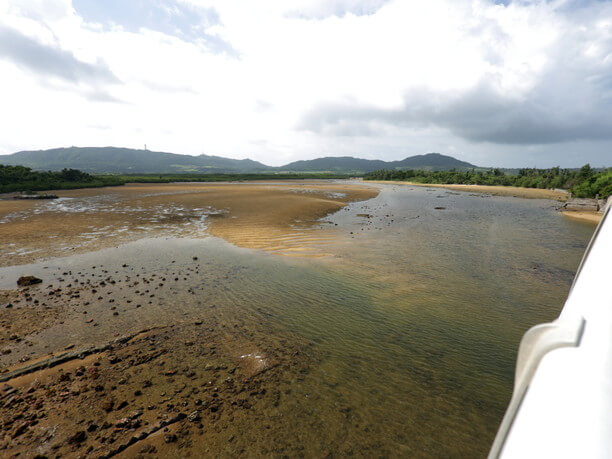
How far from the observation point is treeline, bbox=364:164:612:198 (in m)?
49.6

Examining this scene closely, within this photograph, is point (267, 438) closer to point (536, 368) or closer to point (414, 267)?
point (536, 368)

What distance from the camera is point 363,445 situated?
4.86 m

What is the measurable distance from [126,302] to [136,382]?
476cm

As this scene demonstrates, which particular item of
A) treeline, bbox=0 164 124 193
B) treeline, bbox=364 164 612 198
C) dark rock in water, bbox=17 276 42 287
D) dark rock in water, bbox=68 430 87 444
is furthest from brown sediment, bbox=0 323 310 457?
treeline, bbox=0 164 124 193

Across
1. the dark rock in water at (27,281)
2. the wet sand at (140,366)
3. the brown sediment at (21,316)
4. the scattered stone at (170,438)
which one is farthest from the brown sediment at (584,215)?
the dark rock in water at (27,281)

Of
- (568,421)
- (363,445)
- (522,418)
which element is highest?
(568,421)

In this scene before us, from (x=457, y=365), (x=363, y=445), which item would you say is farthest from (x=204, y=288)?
(x=457, y=365)

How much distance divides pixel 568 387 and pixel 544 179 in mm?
126121

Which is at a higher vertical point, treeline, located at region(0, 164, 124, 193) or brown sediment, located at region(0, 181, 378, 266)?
treeline, located at region(0, 164, 124, 193)

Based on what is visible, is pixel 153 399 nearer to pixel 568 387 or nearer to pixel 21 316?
pixel 568 387

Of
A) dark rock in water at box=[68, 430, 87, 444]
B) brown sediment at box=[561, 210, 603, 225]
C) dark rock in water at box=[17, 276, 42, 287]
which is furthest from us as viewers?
brown sediment at box=[561, 210, 603, 225]

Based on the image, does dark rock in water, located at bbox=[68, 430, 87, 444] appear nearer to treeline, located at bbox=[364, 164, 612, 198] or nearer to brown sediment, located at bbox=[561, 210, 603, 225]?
brown sediment, located at bbox=[561, 210, 603, 225]

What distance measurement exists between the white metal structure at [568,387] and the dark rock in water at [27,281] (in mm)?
16549

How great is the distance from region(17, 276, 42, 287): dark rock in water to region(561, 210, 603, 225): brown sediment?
49409 mm
